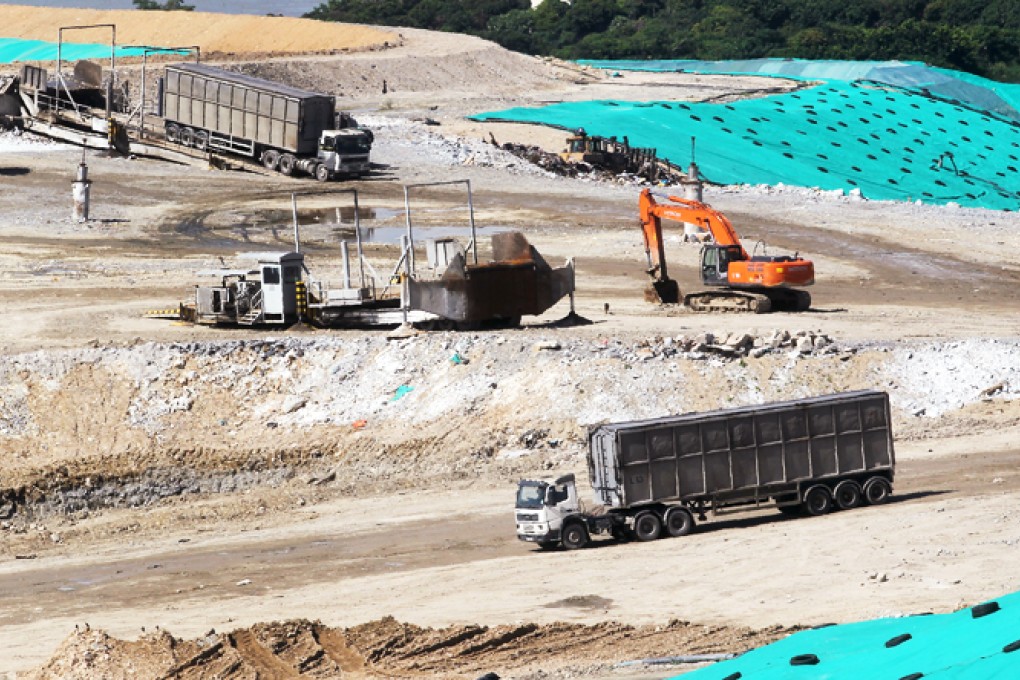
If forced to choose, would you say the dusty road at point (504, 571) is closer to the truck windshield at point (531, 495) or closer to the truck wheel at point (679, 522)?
the truck wheel at point (679, 522)

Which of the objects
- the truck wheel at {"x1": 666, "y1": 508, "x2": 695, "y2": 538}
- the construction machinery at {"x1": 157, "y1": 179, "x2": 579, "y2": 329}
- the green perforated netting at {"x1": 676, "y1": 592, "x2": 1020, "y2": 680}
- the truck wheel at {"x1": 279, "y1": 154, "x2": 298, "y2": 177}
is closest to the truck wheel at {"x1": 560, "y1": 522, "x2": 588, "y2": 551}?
the truck wheel at {"x1": 666, "y1": 508, "x2": 695, "y2": 538}

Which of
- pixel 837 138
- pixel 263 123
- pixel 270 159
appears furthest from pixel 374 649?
pixel 837 138

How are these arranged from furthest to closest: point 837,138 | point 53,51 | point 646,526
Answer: point 53,51, point 837,138, point 646,526

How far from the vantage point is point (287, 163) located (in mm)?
63500

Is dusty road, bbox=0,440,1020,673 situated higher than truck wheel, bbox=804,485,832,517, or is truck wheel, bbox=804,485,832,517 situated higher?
truck wheel, bbox=804,485,832,517

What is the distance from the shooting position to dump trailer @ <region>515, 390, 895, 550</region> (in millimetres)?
28062

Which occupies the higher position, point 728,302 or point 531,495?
point 728,302

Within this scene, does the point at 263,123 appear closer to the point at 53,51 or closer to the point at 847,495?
the point at 53,51

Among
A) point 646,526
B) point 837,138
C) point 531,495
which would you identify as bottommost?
point 646,526

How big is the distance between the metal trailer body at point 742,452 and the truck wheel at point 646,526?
0.22 meters

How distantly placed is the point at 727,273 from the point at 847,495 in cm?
1516

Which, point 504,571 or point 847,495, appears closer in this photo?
point 504,571

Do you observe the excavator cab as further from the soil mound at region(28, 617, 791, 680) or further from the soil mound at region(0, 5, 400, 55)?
the soil mound at region(0, 5, 400, 55)

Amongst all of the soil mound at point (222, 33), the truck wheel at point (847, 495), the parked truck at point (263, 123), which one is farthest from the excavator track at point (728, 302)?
the soil mound at point (222, 33)
